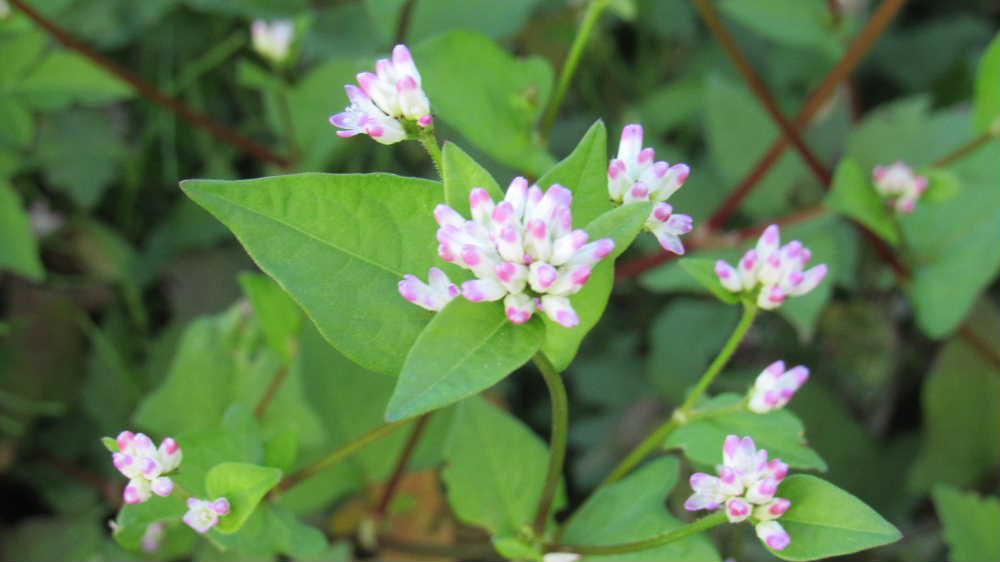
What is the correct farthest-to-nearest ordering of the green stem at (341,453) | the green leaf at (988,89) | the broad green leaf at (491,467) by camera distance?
the green leaf at (988,89)
the broad green leaf at (491,467)
the green stem at (341,453)

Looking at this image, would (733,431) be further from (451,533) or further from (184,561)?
Answer: (184,561)

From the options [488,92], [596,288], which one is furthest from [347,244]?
[488,92]

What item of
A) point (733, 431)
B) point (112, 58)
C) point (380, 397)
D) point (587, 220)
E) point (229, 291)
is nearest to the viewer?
point (587, 220)

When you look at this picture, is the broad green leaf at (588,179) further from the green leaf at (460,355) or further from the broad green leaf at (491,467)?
the broad green leaf at (491,467)

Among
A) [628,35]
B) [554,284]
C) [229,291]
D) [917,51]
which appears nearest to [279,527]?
[554,284]

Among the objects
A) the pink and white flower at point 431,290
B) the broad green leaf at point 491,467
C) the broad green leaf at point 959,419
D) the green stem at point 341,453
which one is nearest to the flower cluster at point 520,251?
the pink and white flower at point 431,290

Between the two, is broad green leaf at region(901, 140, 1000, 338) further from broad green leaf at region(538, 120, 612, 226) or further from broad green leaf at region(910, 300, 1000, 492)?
broad green leaf at region(538, 120, 612, 226)
